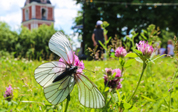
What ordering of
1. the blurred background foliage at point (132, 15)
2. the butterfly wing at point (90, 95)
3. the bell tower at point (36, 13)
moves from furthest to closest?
1. the bell tower at point (36, 13)
2. the blurred background foliage at point (132, 15)
3. the butterfly wing at point (90, 95)

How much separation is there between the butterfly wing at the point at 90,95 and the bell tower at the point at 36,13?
35663 mm

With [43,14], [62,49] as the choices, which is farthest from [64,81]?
[43,14]

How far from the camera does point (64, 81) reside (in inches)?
33.7

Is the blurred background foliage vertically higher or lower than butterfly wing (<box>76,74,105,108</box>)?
higher

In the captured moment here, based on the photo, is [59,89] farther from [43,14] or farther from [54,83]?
[43,14]

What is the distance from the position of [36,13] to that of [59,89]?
1449 inches

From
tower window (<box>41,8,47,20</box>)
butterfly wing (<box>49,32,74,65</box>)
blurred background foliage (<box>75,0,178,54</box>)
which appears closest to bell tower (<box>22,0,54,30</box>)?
tower window (<box>41,8,47,20</box>)

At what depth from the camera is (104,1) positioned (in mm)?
17125

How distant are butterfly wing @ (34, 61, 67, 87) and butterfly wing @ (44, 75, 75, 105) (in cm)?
3

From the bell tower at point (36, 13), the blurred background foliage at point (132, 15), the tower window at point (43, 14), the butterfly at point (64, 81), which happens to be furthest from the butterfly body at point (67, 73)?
the tower window at point (43, 14)

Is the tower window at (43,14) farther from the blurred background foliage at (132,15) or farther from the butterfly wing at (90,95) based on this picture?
the butterfly wing at (90,95)

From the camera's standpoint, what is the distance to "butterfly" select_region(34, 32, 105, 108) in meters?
0.82

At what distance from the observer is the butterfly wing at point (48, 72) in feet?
2.71

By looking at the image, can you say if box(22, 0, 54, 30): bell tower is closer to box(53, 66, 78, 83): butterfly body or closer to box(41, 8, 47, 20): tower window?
box(41, 8, 47, 20): tower window
